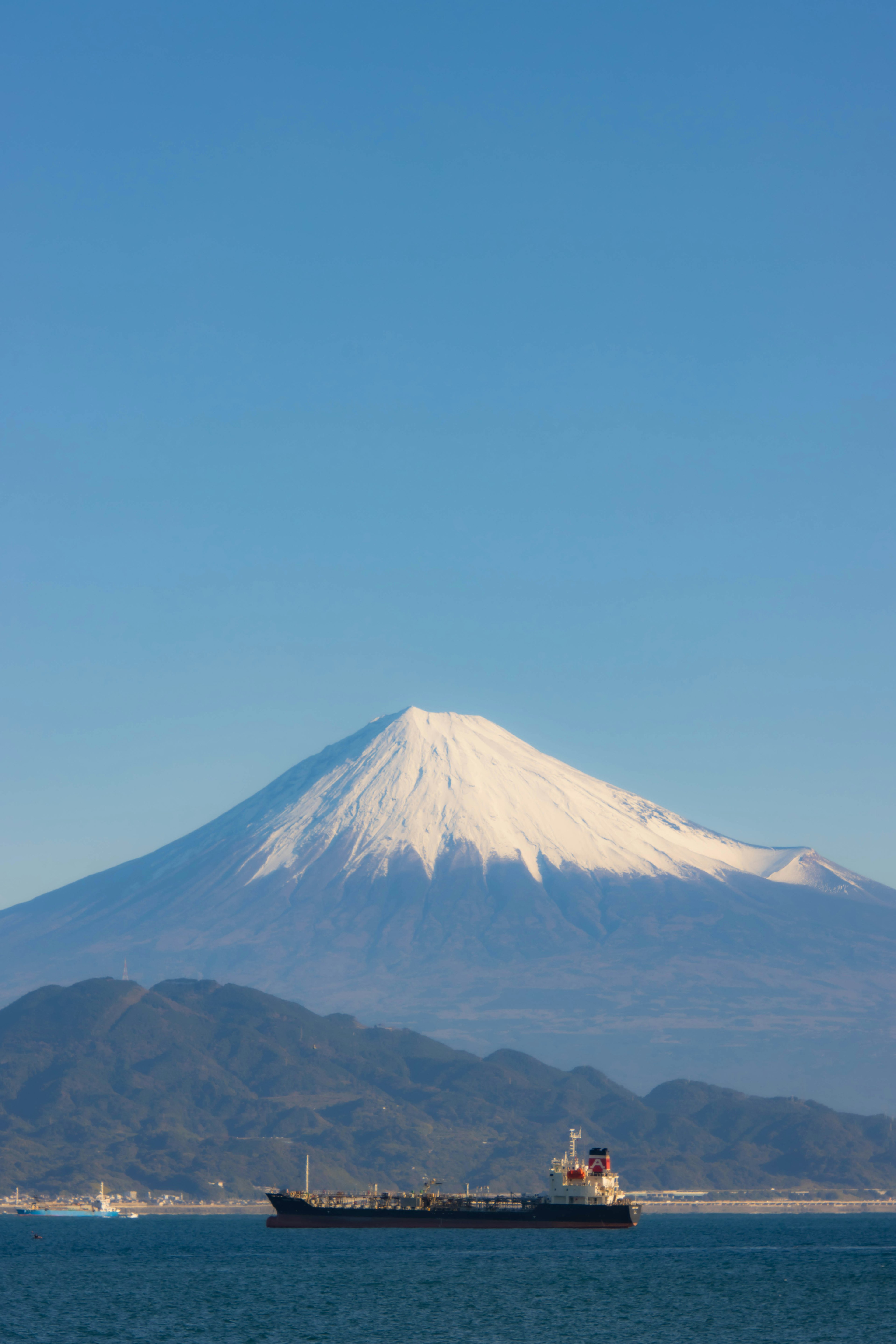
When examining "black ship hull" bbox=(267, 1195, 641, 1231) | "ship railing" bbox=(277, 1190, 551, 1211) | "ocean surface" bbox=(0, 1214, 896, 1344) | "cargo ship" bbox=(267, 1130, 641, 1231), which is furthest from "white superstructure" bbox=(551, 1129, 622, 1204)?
"ocean surface" bbox=(0, 1214, 896, 1344)

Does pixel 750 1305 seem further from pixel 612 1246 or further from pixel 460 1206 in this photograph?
pixel 460 1206

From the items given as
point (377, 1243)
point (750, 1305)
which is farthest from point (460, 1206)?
point (750, 1305)

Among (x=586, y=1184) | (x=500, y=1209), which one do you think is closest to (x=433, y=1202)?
(x=500, y=1209)

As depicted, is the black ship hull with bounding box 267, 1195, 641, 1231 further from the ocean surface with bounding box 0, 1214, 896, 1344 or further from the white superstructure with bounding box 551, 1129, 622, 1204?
the ocean surface with bounding box 0, 1214, 896, 1344

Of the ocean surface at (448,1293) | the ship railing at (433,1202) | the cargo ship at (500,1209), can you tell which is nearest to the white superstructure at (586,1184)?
the cargo ship at (500,1209)

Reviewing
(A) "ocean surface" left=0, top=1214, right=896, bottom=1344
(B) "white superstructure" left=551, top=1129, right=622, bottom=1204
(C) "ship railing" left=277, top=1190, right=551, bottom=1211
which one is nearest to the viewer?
(A) "ocean surface" left=0, top=1214, right=896, bottom=1344

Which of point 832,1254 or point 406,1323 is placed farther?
point 832,1254

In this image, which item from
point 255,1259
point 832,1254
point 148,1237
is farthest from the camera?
point 148,1237
